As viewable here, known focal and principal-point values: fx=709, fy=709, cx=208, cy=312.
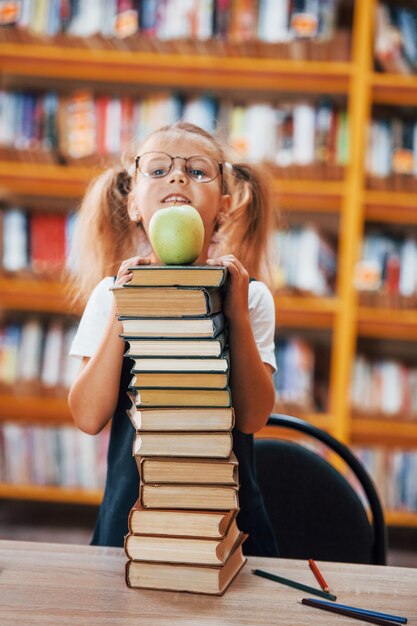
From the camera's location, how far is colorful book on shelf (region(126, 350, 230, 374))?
727 millimetres

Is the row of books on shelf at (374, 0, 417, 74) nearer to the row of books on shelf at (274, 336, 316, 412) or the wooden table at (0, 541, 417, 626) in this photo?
the row of books on shelf at (274, 336, 316, 412)

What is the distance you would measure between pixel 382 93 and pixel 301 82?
0.30 m

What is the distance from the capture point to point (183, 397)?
743 millimetres

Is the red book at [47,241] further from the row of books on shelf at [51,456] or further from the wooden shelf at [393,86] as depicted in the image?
the wooden shelf at [393,86]

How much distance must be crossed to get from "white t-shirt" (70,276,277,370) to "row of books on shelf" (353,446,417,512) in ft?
5.68

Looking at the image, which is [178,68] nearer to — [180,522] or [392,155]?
[392,155]

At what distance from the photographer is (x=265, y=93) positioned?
2832 millimetres

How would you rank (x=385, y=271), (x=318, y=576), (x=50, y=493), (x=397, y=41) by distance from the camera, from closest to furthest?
(x=318, y=576), (x=397, y=41), (x=385, y=271), (x=50, y=493)

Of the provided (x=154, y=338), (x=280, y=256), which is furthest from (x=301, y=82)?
(x=154, y=338)

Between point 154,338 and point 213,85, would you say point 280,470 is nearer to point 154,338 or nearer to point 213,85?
point 154,338

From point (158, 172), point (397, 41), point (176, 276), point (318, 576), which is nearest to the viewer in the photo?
point (176, 276)

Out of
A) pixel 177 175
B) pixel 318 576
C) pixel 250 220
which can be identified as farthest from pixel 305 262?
pixel 318 576

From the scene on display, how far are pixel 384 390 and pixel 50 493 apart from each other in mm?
1342

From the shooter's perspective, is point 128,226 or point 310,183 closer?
point 128,226
